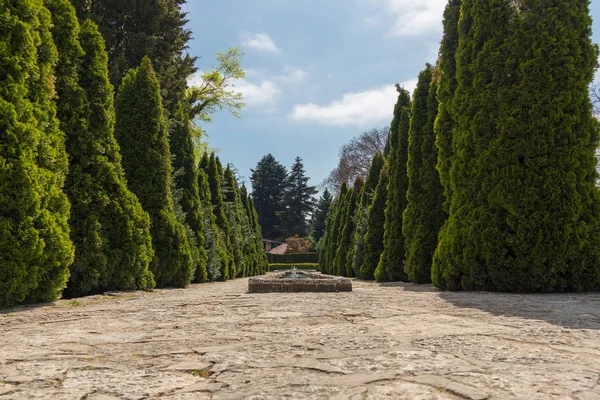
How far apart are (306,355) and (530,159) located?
549 cm

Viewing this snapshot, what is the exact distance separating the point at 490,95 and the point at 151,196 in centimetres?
664

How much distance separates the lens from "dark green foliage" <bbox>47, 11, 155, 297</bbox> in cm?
666

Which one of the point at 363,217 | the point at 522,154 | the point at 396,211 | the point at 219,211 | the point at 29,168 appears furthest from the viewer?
the point at 219,211

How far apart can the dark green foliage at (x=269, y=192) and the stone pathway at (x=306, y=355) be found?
2231 inches

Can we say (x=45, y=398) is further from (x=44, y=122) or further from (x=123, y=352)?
(x=44, y=122)

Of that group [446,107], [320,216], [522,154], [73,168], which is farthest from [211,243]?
[320,216]

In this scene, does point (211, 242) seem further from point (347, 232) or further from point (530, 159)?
point (530, 159)

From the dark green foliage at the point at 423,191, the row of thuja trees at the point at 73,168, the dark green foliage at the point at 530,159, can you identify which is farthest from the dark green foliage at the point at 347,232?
the dark green foliage at the point at 530,159

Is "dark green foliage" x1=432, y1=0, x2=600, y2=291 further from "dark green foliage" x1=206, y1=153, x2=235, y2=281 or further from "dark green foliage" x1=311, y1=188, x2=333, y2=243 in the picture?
"dark green foliage" x1=311, y1=188, x2=333, y2=243

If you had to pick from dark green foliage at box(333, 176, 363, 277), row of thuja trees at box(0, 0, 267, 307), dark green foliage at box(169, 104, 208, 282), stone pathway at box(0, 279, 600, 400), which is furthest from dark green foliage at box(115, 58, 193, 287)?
dark green foliage at box(333, 176, 363, 277)

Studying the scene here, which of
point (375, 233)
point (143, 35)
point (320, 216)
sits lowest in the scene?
point (375, 233)

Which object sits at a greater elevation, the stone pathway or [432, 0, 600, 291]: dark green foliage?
[432, 0, 600, 291]: dark green foliage

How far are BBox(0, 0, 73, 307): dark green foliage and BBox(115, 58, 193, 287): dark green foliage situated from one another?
11.3ft

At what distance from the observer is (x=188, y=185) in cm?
1258
